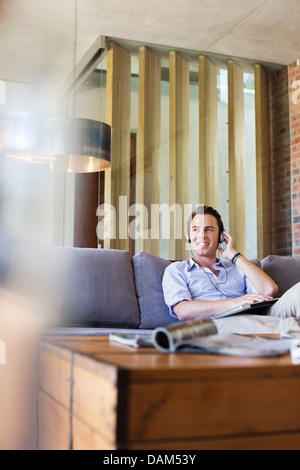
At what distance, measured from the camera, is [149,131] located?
16.1 ft

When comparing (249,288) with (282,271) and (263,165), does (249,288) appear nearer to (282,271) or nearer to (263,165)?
(282,271)

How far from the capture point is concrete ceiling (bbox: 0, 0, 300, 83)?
171 inches

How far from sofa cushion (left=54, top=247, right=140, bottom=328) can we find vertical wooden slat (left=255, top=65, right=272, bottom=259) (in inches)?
115

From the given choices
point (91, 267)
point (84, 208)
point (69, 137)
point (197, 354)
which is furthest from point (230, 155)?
point (197, 354)

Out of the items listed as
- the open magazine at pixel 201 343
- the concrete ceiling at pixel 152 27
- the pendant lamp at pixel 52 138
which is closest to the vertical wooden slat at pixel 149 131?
the concrete ceiling at pixel 152 27

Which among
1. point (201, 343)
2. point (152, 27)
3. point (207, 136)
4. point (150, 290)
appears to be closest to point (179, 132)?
point (207, 136)

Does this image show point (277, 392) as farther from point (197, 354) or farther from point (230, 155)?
point (230, 155)

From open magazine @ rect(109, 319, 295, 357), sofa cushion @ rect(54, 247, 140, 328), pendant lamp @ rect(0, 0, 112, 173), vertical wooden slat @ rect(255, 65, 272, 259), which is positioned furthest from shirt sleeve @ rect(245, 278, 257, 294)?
vertical wooden slat @ rect(255, 65, 272, 259)

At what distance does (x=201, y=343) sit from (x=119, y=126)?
398cm

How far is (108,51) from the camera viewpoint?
4.84 m
